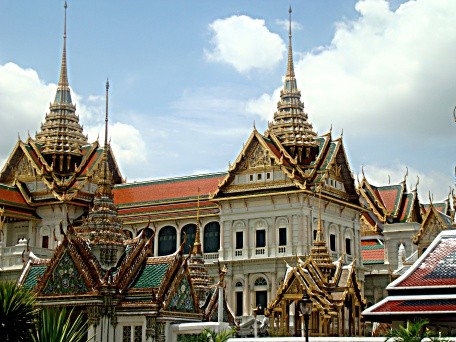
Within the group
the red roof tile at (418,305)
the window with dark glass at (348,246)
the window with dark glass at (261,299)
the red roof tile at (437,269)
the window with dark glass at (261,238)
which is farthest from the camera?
the window with dark glass at (348,246)

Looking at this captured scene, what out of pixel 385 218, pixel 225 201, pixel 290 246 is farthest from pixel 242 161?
pixel 385 218

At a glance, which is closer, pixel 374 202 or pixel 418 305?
pixel 418 305

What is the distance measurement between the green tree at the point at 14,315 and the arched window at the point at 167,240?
134ft

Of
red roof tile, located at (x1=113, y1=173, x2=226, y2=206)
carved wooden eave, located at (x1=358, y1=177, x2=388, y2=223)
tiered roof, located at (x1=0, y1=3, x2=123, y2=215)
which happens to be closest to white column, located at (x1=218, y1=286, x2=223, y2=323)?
red roof tile, located at (x1=113, y1=173, x2=226, y2=206)

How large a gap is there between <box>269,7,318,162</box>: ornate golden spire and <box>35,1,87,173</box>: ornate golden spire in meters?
15.0

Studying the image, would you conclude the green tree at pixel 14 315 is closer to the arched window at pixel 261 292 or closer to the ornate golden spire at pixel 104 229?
the ornate golden spire at pixel 104 229

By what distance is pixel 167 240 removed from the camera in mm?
55156

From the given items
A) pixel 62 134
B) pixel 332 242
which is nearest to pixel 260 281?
pixel 332 242

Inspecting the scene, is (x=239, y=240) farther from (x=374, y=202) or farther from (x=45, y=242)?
(x=45, y=242)

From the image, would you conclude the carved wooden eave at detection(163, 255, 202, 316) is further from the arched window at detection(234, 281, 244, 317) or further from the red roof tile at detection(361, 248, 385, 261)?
the red roof tile at detection(361, 248, 385, 261)

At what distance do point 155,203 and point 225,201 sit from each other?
6.00 meters

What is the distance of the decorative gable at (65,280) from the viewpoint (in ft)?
63.8

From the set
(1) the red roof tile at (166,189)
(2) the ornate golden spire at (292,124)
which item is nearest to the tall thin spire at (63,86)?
(1) the red roof tile at (166,189)

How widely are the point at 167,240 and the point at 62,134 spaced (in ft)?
44.1
